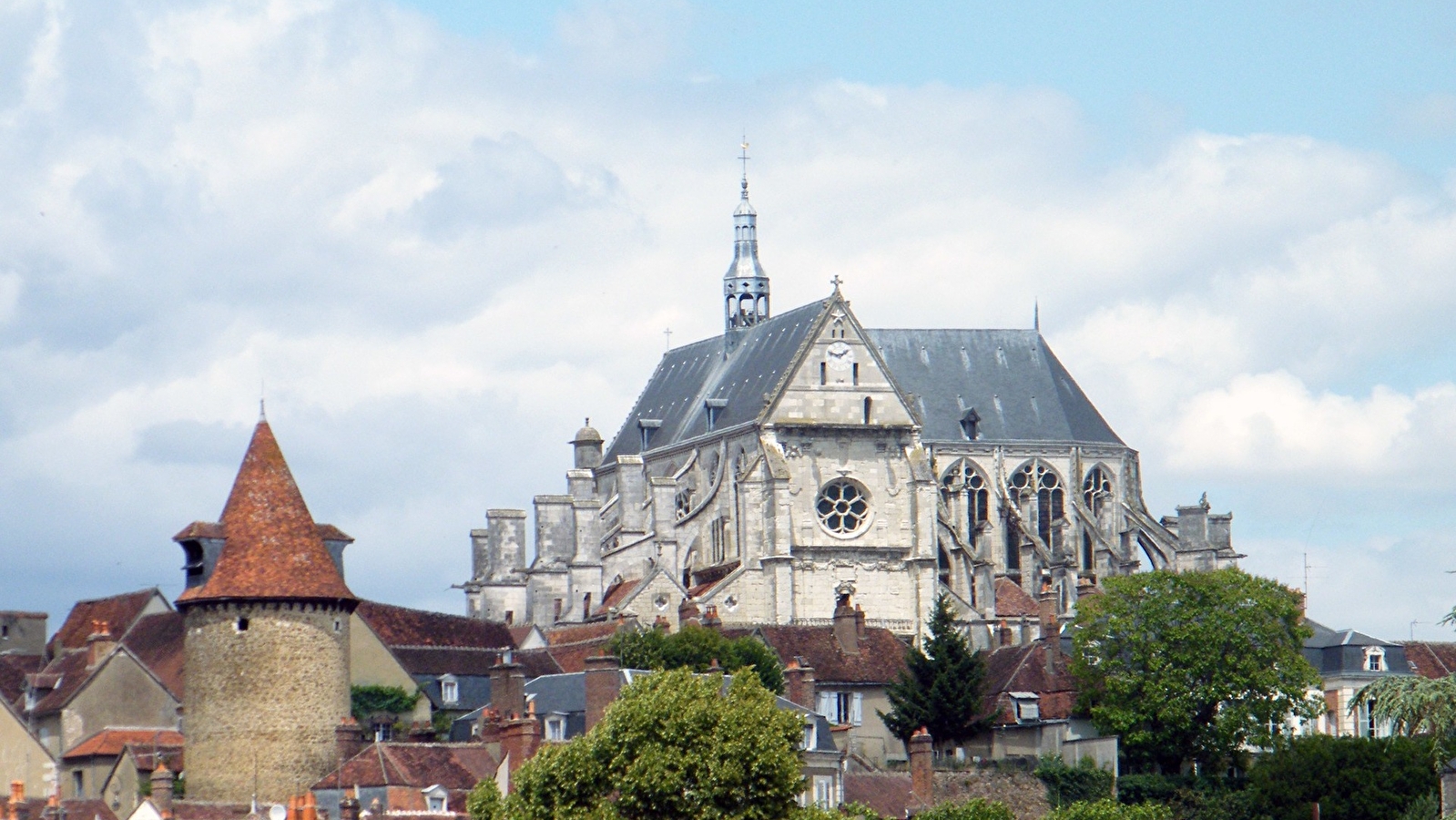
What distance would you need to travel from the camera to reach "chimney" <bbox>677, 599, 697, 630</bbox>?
287 feet

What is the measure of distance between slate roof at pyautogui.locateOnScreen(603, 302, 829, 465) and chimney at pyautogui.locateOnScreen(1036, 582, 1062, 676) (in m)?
10.9

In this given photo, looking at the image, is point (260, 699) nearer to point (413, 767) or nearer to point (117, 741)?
point (413, 767)

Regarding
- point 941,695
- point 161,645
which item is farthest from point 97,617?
point 941,695

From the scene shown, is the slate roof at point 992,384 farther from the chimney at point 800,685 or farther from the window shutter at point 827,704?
the chimney at point 800,685

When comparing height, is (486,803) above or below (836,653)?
below

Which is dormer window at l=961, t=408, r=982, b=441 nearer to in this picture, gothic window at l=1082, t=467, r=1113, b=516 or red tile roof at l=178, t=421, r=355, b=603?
gothic window at l=1082, t=467, r=1113, b=516

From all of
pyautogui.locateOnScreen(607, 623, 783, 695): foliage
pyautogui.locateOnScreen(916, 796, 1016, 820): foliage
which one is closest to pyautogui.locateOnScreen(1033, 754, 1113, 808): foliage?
pyautogui.locateOnScreen(916, 796, 1016, 820): foliage

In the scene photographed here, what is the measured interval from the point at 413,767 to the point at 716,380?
4144 cm

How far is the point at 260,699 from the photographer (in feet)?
214

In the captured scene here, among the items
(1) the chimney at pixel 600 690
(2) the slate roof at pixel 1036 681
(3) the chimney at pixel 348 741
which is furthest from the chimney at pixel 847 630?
(3) the chimney at pixel 348 741

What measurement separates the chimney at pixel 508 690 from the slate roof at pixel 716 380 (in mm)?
25966

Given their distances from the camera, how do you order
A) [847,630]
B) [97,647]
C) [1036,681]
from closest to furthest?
[97,647] < [1036,681] < [847,630]

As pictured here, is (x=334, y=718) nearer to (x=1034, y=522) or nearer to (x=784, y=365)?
(x=784, y=365)

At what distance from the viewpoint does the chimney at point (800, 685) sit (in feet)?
249
